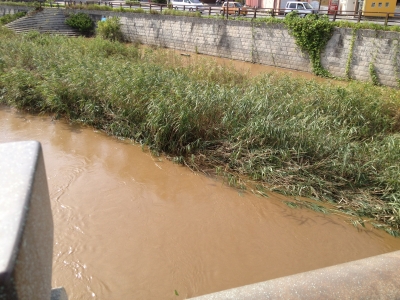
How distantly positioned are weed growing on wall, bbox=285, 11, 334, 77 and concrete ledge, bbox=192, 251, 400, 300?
49.2ft

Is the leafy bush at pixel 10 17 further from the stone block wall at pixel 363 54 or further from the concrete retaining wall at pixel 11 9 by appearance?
the stone block wall at pixel 363 54

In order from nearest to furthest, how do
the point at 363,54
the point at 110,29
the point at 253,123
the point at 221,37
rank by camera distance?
the point at 253,123 < the point at 363,54 < the point at 221,37 < the point at 110,29

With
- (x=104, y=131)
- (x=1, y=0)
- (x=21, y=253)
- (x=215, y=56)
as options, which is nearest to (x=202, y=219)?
(x=104, y=131)

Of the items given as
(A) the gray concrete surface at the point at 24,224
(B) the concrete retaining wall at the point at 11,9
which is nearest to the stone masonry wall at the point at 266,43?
(B) the concrete retaining wall at the point at 11,9

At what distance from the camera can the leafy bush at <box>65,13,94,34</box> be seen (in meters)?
24.5

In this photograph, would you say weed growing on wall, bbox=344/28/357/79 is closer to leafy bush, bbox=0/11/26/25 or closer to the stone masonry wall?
the stone masonry wall

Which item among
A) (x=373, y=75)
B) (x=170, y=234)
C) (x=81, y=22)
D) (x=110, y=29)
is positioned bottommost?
(x=170, y=234)

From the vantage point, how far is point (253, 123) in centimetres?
674

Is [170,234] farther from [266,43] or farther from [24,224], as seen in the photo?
[266,43]

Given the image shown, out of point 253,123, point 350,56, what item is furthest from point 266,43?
point 253,123

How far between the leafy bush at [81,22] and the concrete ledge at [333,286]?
26.3 m

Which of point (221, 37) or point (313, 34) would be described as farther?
point (221, 37)

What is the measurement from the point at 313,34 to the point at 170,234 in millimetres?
13281

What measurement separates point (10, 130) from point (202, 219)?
18.5 ft
